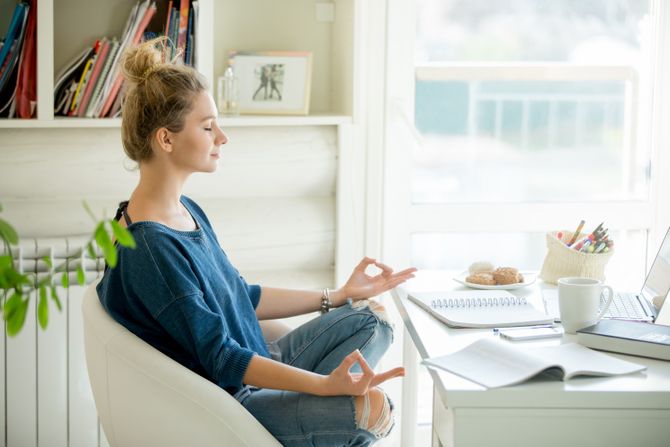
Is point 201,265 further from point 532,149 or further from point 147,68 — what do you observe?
point 532,149

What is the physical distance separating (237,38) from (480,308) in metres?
1.29

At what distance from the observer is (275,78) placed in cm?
263

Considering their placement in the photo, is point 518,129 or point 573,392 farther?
point 518,129

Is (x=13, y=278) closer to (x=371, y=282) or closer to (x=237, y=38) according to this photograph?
(x=371, y=282)

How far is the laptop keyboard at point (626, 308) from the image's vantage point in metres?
1.84

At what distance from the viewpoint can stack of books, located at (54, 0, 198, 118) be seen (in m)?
2.47

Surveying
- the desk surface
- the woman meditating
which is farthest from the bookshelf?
the desk surface

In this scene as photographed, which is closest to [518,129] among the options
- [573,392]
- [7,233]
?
[573,392]

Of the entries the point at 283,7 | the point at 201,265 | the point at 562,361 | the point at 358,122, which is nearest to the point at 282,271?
the point at 358,122

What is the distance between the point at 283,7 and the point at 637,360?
5.32 ft

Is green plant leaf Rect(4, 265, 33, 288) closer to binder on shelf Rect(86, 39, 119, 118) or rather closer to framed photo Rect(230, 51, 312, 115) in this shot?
binder on shelf Rect(86, 39, 119, 118)

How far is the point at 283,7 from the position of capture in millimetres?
2756

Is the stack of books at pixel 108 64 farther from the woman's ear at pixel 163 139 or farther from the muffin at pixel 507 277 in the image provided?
the muffin at pixel 507 277

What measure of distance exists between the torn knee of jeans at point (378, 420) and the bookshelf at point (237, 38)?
3.66 feet
